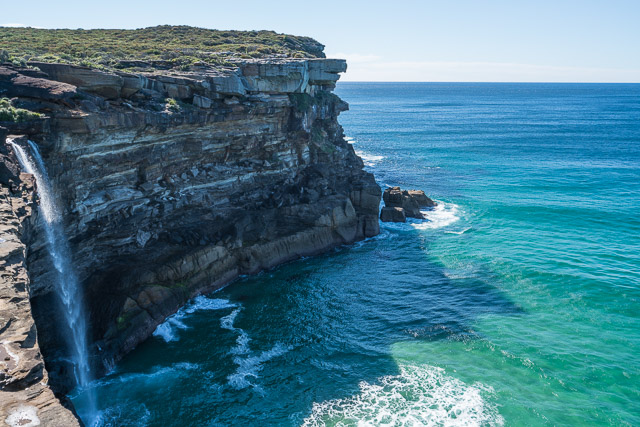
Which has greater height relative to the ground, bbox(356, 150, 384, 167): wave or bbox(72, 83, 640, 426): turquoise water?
bbox(356, 150, 384, 167): wave

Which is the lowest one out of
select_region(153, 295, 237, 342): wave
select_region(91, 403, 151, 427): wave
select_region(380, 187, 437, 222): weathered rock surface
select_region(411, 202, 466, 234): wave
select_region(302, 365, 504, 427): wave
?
select_region(91, 403, 151, 427): wave

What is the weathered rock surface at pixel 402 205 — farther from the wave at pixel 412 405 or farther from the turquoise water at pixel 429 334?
the wave at pixel 412 405

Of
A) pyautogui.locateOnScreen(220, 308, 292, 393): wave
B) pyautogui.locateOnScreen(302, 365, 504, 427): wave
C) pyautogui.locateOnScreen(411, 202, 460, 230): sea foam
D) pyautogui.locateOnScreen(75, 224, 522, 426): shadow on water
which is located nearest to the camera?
pyautogui.locateOnScreen(302, 365, 504, 427): wave

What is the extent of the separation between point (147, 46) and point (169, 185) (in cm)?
2572

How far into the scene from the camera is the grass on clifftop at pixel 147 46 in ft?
150

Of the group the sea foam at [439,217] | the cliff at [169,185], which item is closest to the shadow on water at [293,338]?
the cliff at [169,185]

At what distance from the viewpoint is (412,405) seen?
90.7 feet

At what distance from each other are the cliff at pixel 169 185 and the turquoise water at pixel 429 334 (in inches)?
96.4

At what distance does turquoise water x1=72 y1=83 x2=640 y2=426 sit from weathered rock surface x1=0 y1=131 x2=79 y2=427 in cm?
1334

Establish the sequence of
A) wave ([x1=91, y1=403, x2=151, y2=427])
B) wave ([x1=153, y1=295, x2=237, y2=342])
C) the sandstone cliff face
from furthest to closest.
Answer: wave ([x1=153, y1=295, x2=237, y2=342]), the sandstone cliff face, wave ([x1=91, y1=403, x2=151, y2=427])

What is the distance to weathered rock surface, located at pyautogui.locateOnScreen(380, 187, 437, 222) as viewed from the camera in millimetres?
58875

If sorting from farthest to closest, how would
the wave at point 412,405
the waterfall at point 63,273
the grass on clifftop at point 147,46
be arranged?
the grass on clifftop at point 147,46
the waterfall at point 63,273
the wave at point 412,405

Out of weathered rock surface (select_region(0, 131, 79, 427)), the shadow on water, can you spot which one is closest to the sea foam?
the shadow on water

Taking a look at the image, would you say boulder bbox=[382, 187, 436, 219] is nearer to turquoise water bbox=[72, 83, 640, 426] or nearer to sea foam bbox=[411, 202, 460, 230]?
sea foam bbox=[411, 202, 460, 230]
